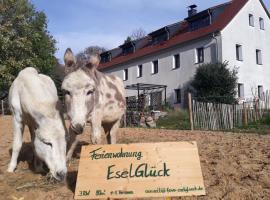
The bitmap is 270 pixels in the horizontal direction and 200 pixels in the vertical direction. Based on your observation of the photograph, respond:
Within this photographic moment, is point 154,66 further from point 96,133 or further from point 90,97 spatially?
point 90,97

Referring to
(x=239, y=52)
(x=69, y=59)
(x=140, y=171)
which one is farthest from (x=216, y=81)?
(x=140, y=171)

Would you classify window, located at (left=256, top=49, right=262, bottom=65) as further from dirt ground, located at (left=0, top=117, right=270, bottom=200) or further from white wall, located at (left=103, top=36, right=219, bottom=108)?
dirt ground, located at (left=0, top=117, right=270, bottom=200)

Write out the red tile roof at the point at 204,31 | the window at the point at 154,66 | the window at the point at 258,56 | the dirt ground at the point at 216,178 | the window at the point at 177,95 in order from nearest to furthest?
the dirt ground at the point at 216,178 < the red tile roof at the point at 204,31 < the window at the point at 177,95 < the window at the point at 258,56 < the window at the point at 154,66

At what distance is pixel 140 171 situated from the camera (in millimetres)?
4676

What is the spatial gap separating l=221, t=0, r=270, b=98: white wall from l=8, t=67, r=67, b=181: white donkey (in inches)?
984

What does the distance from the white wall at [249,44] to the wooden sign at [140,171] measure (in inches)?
1037

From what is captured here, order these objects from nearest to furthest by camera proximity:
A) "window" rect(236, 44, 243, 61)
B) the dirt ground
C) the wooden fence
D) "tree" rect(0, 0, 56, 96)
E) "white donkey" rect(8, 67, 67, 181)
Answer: the dirt ground, "white donkey" rect(8, 67, 67, 181), the wooden fence, "tree" rect(0, 0, 56, 96), "window" rect(236, 44, 243, 61)

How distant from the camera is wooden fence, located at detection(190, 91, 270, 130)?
744 inches

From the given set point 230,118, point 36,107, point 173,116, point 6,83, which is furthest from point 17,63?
point 36,107

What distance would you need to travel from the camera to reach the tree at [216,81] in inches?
1054

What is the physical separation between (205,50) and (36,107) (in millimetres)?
26852

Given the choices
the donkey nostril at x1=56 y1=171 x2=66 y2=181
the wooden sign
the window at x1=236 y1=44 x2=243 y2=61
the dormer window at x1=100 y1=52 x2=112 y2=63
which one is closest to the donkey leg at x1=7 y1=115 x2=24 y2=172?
the donkey nostril at x1=56 y1=171 x2=66 y2=181

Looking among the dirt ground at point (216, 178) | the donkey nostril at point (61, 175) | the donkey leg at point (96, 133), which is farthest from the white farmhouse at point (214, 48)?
the donkey nostril at point (61, 175)

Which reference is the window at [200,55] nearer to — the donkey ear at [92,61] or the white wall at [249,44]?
the white wall at [249,44]
